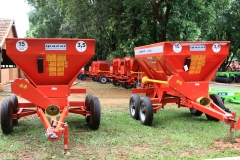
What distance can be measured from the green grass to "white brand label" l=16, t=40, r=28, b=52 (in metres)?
1.96

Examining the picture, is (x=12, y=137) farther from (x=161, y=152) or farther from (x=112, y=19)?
(x=112, y=19)

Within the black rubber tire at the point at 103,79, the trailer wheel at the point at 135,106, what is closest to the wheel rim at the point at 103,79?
the black rubber tire at the point at 103,79

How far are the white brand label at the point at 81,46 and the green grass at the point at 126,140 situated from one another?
6.52 feet

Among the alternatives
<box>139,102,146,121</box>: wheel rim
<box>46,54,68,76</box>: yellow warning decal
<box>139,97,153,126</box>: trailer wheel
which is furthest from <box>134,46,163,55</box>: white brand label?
<box>46,54,68,76</box>: yellow warning decal

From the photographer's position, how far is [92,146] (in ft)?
20.2

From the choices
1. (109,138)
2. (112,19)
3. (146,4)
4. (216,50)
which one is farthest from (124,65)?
(109,138)

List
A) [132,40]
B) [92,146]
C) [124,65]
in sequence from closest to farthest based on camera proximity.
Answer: [92,146], [132,40], [124,65]

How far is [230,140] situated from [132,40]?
1055 cm

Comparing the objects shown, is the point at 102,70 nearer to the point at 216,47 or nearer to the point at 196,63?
the point at 196,63

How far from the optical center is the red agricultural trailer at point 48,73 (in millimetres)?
6758

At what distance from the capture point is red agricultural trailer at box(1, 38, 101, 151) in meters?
6.76

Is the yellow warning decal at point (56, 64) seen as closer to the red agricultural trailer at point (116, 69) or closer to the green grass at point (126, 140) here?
the green grass at point (126, 140)

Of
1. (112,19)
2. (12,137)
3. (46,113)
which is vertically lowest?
(12,137)

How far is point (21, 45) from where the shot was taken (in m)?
6.91
